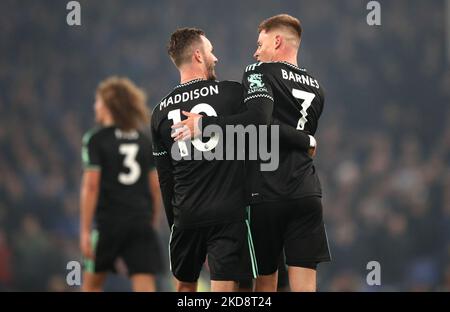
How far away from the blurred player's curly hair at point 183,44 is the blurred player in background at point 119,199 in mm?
2050

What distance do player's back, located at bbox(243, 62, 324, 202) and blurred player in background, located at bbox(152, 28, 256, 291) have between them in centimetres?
15

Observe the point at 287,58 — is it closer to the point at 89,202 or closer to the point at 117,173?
the point at 117,173

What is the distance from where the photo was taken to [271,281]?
5191 mm

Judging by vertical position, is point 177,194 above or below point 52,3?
below

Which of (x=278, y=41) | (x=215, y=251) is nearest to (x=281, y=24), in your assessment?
(x=278, y=41)

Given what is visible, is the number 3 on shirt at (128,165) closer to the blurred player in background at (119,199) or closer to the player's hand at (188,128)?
the blurred player in background at (119,199)

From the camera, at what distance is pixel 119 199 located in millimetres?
7066

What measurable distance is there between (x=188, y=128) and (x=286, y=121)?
0.61 metres

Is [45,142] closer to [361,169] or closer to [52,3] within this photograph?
[52,3]

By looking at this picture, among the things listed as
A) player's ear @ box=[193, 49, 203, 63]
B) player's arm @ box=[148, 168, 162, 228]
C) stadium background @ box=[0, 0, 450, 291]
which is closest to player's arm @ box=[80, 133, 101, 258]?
player's arm @ box=[148, 168, 162, 228]

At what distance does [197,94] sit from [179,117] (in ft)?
0.58
